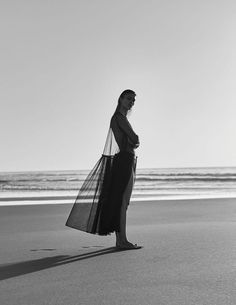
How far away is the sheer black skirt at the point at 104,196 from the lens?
20.4ft

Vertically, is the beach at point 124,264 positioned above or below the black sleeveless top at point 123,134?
below

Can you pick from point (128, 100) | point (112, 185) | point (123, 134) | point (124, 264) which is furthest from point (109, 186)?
point (124, 264)

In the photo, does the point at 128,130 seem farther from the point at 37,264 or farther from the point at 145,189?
the point at 145,189

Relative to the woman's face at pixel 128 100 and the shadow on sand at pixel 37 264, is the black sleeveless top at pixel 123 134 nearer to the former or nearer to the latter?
the woman's face at pixel 128 100

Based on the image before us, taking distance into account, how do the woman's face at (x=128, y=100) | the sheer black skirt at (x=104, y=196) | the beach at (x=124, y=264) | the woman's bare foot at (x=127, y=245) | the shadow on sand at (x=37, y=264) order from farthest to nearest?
the woman's face at (x=128, y=100), the sheer black skirt at (x=104, y=196), the woman's bare foot at (x=127, y=245), the shadow on sand at (x=37, y=264), the beach at (x=124, y=264)

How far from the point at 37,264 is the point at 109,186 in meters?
1.43

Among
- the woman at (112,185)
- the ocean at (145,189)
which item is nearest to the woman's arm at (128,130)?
the woman at (112,185)

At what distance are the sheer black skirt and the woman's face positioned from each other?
1.76 ft

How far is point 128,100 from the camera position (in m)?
6.38

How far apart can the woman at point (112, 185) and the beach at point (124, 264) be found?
29cm

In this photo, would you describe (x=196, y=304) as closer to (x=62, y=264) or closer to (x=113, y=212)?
(x=62, y=264)

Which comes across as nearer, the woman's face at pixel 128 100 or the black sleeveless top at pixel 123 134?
the black sleeveless top at pixel 123 134

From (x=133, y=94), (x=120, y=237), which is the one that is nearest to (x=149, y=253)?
(x=120, y=237)

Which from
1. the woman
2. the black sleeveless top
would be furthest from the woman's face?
the black sleeveless top
